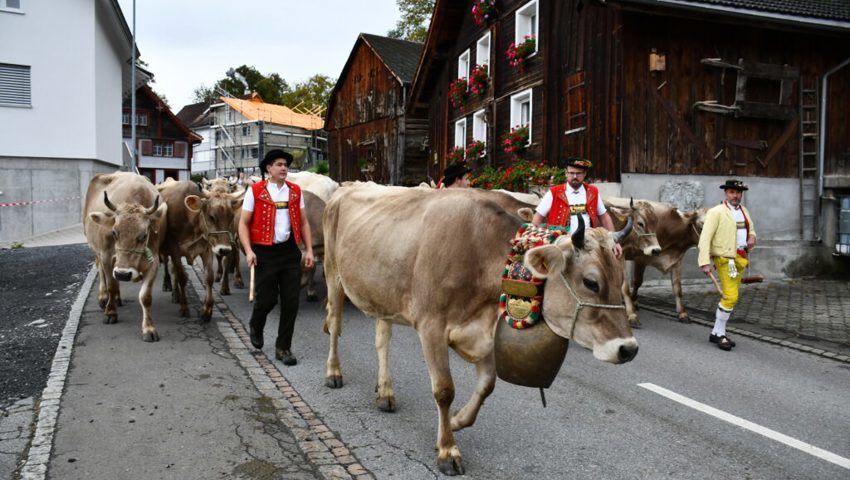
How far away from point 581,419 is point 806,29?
12.2 metres

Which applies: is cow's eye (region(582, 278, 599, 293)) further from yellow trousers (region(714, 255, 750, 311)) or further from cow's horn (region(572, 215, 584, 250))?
yellow trousers (region(714, 255, 750, 311))

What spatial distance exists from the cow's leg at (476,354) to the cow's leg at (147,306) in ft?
14.3

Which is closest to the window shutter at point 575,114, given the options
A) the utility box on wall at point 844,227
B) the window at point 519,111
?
the window at point 519,111

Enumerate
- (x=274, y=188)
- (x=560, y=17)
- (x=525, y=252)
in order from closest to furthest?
(x=525, y=252)
(x=274, y=188)
(x=560, y=17)

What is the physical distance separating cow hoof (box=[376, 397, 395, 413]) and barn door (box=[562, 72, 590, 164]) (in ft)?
32.2

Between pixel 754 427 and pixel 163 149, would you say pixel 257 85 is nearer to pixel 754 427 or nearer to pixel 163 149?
pixel 163 149

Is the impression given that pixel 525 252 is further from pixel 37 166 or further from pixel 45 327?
pixel 37 166

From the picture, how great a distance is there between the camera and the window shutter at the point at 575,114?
1393 cm

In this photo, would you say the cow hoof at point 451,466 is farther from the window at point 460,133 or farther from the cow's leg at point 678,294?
the window at point 460,133

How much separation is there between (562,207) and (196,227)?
5.07 m

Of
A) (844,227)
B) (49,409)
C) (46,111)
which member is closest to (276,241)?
(49,409)

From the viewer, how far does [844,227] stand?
14.4 metres

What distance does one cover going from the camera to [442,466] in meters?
3.95

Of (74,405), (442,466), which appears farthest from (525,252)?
(74,405)
